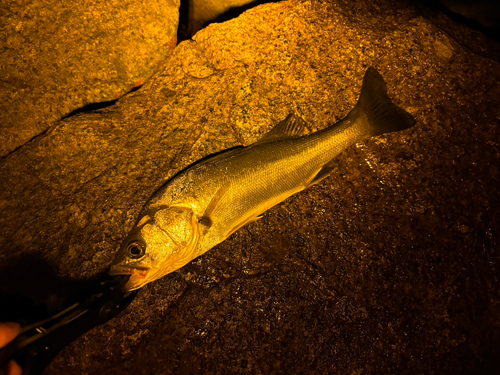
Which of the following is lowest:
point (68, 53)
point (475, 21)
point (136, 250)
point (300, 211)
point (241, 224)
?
point (475, 21)

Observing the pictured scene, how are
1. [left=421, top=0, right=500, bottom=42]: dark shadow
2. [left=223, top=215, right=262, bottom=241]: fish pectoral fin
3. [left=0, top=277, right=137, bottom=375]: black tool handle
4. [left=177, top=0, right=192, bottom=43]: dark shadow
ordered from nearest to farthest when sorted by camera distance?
[left=0, top=277, right=137, bottom=375]: black tool handle
[left=223, top=215, right=262, bottom=241]: fish pectoral fin
[left=421, top=0, right=500, bottom=42]: dark shadow
[left=177, top=0, right=192, bottom=43]: dark shadow

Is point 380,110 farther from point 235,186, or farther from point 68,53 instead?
point 68,53

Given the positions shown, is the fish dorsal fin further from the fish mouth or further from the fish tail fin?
the fish mouth

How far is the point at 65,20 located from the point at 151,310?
3779mm

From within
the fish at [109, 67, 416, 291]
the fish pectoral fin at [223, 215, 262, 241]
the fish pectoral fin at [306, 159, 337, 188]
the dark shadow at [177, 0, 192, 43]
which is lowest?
the fish pectoral fin at [306, 159, 337, 188]

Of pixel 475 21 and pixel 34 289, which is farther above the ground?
pixel 34 289

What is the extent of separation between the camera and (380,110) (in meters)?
2.70

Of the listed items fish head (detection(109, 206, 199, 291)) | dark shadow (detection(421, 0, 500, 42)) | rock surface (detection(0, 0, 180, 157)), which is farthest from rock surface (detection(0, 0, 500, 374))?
dark shadow (detection(421, 0, 500, 42))

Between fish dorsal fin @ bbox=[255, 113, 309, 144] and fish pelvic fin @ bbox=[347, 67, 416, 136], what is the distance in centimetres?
49

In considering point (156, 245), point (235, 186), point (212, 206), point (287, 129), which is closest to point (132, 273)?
point (156, 245)

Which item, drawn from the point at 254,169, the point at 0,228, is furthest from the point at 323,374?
the point at 0,228

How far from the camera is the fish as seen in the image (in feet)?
7.65

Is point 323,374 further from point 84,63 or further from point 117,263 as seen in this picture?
Result: point 84,63

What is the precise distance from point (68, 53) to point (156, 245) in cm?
305
